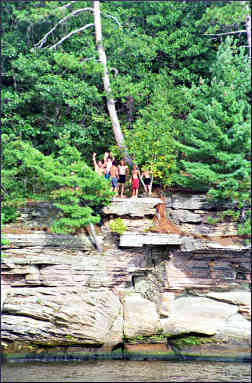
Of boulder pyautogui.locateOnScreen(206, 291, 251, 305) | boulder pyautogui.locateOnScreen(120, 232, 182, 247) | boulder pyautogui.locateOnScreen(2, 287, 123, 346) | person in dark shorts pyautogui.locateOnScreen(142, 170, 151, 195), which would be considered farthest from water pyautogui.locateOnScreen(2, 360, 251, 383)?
person in dark shorts pyautogui.locateOnScreen(142, 170, 151, 195)

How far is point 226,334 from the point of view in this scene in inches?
556

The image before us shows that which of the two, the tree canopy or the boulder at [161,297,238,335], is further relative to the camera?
the tree canopy

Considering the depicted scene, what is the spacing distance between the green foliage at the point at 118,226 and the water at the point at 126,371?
4.48m

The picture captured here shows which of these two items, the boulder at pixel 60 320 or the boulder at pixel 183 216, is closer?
the boulder at pixel 60 320

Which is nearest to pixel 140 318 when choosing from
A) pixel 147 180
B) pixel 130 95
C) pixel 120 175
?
pixel 147 180

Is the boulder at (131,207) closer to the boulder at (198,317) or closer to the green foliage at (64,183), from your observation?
the green foliage at (64,183)

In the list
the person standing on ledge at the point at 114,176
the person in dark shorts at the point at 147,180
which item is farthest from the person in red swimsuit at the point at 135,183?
the person standing on ledge at the point at 114,176

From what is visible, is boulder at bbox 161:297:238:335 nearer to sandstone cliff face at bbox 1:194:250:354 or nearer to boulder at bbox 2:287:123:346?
sandstone cliff face at bbox 1:194:250:354

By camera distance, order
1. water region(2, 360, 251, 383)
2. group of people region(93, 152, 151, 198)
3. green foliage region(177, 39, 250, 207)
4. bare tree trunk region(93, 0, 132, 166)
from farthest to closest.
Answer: bare tree trunk region(93, 0, 132, 166) < group of people region(93, 152, 151, 198) < green foliage region(177, 39, 250, 207) < water region(2, 360, 251, 383)

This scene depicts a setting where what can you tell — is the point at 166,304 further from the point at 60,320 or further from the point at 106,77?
the point at 106,77

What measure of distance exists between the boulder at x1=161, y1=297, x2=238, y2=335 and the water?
1358mm

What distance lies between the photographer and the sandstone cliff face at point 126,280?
1383cm

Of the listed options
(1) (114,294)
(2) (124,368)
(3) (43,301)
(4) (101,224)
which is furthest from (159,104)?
(2) (124,368)

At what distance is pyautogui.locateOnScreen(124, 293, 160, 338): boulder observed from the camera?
1415 centimetres
